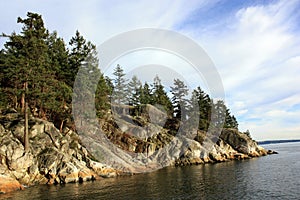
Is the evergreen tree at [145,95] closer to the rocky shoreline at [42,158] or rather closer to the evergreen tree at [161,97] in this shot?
the evergreen tree at [161,97]

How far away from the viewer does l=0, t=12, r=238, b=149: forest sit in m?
43.1

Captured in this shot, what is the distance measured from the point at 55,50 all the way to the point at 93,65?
10282 mm

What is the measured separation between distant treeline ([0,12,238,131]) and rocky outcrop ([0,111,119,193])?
12.0 feet

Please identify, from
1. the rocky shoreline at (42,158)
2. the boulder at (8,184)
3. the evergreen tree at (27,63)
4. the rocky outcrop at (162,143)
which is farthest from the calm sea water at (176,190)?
the rocky outcrop at (162,143)

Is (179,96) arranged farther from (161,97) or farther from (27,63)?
(27,63)

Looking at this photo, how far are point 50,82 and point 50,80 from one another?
1.27 m

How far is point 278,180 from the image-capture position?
127 feet

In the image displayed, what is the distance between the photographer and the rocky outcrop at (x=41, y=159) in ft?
128

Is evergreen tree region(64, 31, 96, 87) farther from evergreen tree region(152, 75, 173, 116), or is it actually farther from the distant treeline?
evergreen tree region(152, 75, 173, 116)

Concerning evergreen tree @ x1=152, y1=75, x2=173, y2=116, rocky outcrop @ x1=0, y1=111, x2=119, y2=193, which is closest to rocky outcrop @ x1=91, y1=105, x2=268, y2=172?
evergreen tree @ x1=152, y1=75, x2=173, y2=116

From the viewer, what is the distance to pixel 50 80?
155 ft

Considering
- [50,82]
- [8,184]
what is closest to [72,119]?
[50,82]

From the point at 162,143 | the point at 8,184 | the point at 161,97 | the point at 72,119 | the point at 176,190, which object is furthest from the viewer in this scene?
the point at 161,97

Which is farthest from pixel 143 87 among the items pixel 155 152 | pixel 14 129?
pixel 14 129
